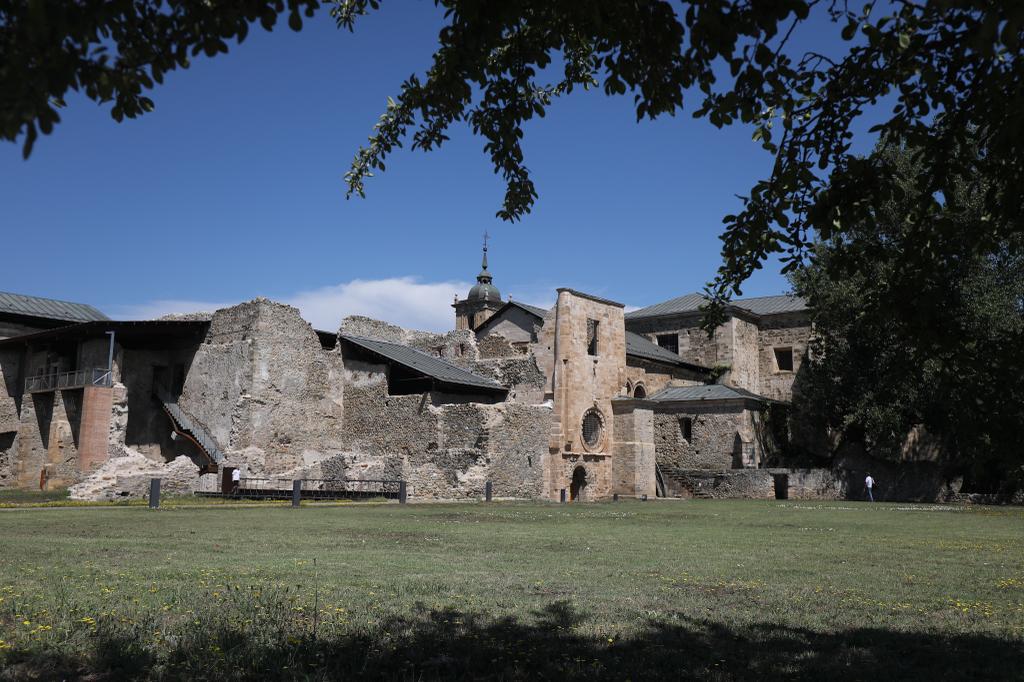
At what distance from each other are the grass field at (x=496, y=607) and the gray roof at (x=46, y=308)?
97.8 ft

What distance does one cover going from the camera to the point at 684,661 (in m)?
5.22

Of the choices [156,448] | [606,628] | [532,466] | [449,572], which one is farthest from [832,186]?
[156,448]

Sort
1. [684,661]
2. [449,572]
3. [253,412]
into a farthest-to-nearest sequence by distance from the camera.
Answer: [253,412] < [449,572] < [684,661]

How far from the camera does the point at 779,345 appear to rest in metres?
46.9

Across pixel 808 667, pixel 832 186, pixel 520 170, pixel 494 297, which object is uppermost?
pixel 494 297

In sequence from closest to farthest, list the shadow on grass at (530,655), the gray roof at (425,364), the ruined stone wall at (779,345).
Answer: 1. the shadow on grass at (530,655)
2. the gray roof at (425,364)
3. the ruined stone wall at (779,345)

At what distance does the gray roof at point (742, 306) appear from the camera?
155ft

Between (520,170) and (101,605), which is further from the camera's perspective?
(101,605)

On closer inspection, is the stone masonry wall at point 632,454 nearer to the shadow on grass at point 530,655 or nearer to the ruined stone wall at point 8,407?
the ruined stone wall at point 8,407

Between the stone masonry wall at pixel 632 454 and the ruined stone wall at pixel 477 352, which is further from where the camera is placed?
the stone masonry wall at pixel 632 454

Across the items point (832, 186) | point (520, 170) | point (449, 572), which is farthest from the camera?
point (449, 572)

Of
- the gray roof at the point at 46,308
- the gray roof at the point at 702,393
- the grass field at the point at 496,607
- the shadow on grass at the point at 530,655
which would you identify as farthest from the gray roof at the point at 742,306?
the shadow on grass at the point at 530,655

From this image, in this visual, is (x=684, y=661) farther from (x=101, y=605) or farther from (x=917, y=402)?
(x=917, y=402)

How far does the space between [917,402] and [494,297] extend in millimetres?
35828
